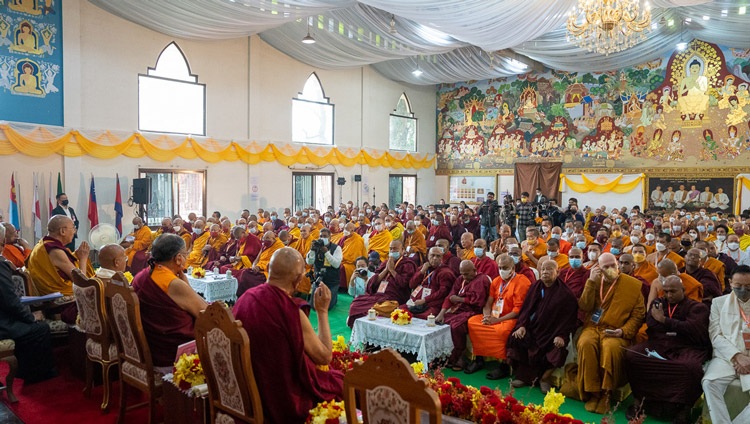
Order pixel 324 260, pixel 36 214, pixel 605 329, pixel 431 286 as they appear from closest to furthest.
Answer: pixel 605 329, pixel 431 286, pixel 324 260, pixel 36 214

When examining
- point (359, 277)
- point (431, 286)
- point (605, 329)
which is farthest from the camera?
point (359, 277)

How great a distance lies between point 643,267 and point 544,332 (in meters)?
2.56

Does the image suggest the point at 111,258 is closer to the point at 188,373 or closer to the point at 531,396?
the point at 188,373

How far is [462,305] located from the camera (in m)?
6.55

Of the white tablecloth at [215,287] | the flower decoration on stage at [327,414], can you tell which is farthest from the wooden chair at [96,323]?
the white tablecloth at [215,287]

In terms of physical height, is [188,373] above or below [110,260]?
below

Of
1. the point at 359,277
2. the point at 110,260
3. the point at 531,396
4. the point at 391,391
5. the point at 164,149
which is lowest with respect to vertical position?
the point at 531,396

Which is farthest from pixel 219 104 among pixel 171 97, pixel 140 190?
pixel 140 190

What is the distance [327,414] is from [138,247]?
937cm

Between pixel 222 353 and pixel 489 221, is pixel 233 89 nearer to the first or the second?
pixel 489 221

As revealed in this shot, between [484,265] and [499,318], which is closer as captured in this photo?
[499,318]

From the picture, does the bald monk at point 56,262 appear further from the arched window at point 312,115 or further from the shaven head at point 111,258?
the arched window at point 312,115

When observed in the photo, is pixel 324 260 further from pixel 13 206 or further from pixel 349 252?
pixel 13 206

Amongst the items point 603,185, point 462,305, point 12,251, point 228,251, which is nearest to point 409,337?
point 462,305
